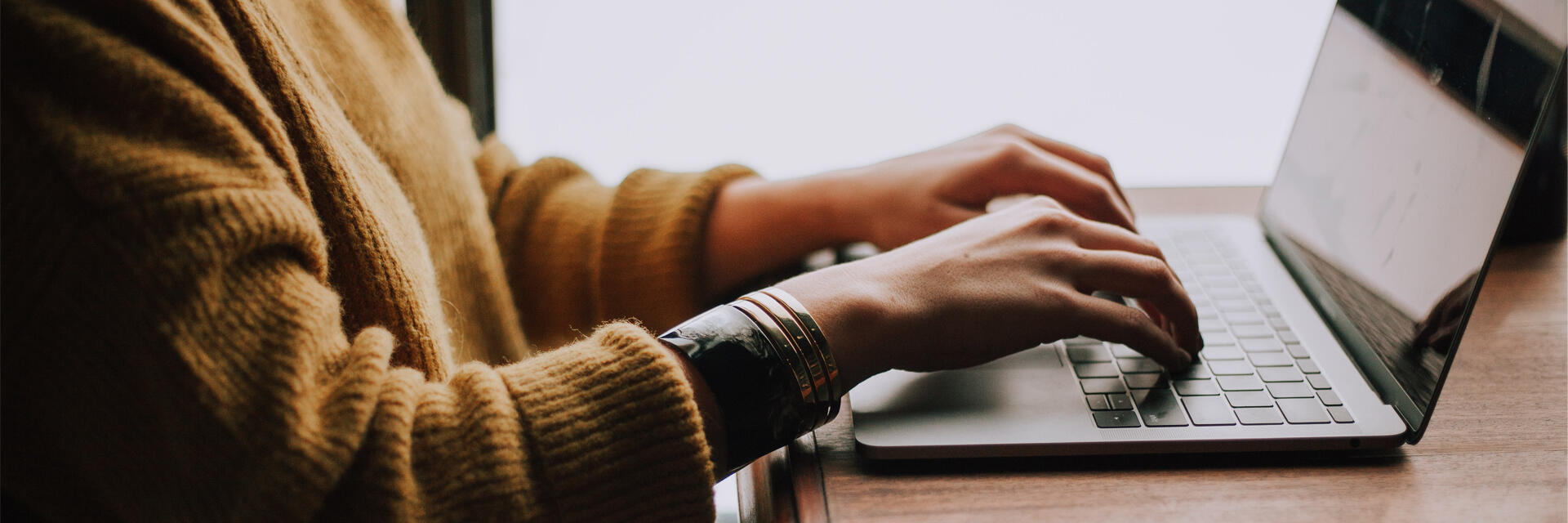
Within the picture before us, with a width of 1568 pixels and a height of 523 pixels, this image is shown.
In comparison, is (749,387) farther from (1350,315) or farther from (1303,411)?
(1350,315)

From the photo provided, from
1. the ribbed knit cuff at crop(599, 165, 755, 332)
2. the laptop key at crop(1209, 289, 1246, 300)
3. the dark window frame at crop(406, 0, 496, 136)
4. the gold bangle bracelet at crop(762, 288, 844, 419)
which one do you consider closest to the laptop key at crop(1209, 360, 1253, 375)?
the laptop key at crop(1209, 289, 1246, 300)

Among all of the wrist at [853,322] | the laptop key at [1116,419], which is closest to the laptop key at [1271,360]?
the laptop key at [1116,419]

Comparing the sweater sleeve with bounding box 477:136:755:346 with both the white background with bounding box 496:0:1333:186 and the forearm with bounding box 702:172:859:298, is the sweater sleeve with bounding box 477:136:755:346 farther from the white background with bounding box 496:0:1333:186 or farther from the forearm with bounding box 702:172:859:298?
the white background with bounding box 496:0:1333:186

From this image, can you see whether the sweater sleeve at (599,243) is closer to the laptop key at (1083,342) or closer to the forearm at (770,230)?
the forearm at (770,230)

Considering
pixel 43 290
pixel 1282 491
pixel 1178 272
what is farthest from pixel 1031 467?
pixel 43 290

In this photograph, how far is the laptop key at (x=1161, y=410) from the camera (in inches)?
18.6

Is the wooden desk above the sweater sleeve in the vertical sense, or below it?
above

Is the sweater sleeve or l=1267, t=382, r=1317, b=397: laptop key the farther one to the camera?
the sweater sleeve

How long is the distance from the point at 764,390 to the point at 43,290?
298mm

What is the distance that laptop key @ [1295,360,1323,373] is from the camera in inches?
21.4

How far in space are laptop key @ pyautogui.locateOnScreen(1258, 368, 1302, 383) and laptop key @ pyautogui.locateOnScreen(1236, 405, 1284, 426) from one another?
0.04 metres

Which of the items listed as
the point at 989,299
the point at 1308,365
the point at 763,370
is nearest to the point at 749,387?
the point at 763,370

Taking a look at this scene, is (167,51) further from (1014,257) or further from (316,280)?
(1014,257)

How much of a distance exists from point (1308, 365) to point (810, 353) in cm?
32
